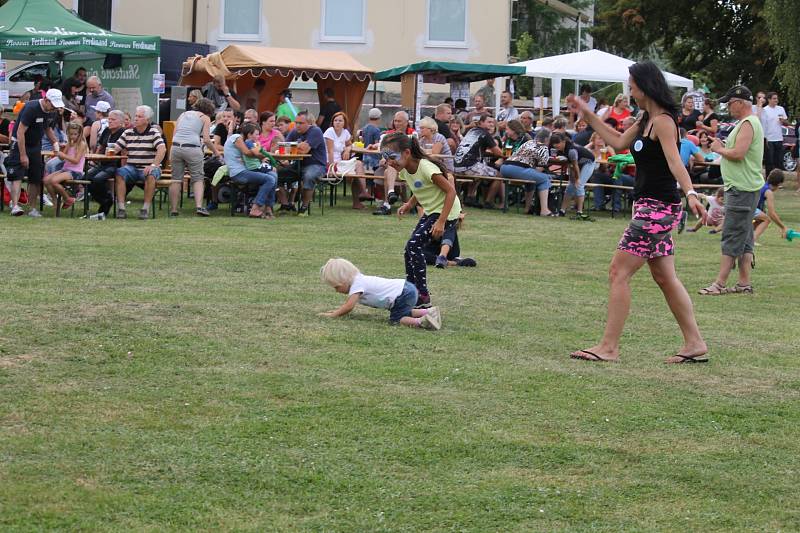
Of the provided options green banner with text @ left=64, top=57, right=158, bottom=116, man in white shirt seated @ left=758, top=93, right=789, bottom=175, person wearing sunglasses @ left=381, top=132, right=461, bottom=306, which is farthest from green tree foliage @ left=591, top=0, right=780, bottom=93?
person wearing sunglasses @ left=381, top=132, right=461, bottom=306

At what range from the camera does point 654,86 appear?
7.73 m

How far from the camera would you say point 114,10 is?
3478 centimetres

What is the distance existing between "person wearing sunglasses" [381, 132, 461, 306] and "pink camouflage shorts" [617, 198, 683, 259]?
2.04 m

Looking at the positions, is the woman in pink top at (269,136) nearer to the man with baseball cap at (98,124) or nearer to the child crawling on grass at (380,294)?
the man with baseball cap at (98,124)

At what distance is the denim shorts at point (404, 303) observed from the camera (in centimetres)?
923

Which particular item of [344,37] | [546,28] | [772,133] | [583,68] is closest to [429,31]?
[344,37]

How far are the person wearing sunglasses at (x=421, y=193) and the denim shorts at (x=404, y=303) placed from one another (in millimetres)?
566

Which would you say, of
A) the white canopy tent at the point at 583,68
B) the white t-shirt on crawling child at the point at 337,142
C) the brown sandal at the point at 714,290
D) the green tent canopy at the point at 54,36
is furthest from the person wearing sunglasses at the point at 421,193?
the white canopy tent at the point at 583,68

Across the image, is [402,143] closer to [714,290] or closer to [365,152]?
[714,290]

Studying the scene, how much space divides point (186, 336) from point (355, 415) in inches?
88.1

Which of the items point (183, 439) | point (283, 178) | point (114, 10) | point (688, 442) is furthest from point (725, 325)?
point (114, 10)

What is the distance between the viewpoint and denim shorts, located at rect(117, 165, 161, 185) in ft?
55.3

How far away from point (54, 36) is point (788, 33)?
1537 cm

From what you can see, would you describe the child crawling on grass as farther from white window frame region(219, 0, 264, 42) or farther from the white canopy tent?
white window frame region(219, 0, 264, 42)
